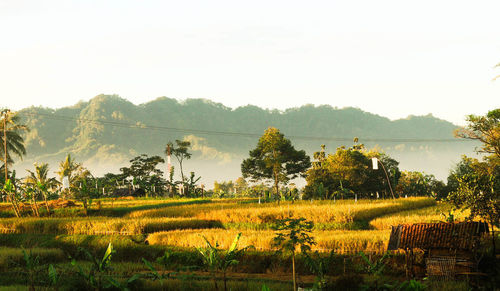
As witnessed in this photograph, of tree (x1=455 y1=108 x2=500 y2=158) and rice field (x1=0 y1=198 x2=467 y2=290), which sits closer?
rice field (x1=0 y1=198 x2=467 y2=290)

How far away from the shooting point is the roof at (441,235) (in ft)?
42.2

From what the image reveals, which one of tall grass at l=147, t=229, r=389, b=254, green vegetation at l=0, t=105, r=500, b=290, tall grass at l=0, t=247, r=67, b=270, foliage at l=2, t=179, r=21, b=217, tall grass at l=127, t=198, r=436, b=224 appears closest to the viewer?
green vegetation at l=0, t=105, r=500, b=290

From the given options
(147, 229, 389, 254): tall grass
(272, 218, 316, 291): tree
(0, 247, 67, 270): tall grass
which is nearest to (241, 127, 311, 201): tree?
(147, 229, 389, 254): tall grass

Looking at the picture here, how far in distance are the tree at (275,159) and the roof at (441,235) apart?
116ft

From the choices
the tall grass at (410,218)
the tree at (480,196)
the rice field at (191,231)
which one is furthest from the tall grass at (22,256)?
the tall grass at (410,218)

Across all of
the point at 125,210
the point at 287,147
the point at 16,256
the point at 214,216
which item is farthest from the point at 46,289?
the point at 287,147

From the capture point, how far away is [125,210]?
29141 mm

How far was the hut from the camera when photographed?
12.8 metres

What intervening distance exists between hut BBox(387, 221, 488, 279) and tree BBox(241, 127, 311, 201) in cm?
3547

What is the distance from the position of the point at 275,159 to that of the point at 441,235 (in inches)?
1494

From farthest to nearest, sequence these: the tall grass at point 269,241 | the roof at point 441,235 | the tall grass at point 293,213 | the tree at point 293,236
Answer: the tall grass at point 293,213 → the tall grass at point 269,241 → the roof at point 441,235 → the tree at point 293,236

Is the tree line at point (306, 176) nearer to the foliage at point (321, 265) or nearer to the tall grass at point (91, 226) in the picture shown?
the tall grass at point (91, 226)

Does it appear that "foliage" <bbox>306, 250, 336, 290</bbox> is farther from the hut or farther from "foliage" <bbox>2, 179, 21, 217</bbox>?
"foliage" <bbox>2, 179, 21, 217</bbox>

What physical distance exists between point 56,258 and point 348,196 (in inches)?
1286
